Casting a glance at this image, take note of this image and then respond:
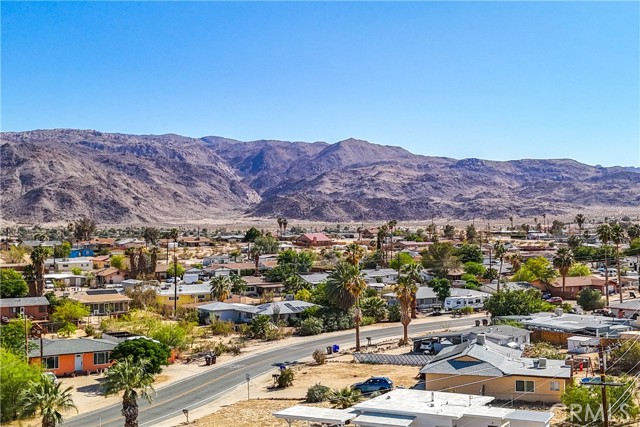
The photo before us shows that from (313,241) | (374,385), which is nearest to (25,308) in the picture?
(374,385)

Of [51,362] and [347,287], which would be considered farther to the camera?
[347,287]

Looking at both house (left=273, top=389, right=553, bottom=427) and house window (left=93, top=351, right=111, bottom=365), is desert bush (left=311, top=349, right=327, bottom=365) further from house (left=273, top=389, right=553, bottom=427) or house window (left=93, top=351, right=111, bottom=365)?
house (left=273, top=389, right=553, bottom=427)

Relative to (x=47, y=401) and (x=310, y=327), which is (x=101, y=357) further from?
(x=47, y=401)

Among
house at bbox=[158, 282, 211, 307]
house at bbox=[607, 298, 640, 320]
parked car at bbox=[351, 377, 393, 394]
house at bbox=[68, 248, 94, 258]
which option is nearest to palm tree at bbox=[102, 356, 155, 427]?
parked car at bbox=[351, 377, 393, 394]

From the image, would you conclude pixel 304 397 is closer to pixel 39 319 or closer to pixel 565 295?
pixel 39 319

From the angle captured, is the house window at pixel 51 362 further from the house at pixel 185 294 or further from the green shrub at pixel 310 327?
the house at pixel 185 294

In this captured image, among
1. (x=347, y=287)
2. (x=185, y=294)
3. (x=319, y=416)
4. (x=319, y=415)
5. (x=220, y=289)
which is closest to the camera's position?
(x=319, y=416)

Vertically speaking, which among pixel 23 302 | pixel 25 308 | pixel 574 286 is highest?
pixel 23 302
